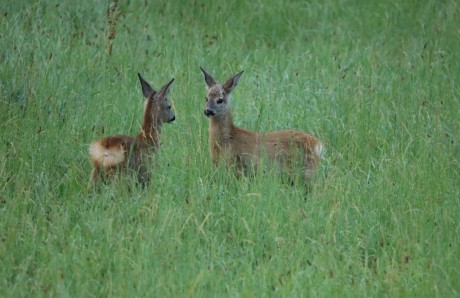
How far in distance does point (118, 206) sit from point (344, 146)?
2.48 m

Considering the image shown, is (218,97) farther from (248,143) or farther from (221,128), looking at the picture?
(248,143)

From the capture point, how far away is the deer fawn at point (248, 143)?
7.98 metres

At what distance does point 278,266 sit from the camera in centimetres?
602

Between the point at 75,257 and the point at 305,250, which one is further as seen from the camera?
the point at 305,250

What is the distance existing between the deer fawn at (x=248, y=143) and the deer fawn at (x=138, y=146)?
448 millimetres

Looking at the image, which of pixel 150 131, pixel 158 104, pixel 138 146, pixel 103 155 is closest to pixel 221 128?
pixel 158 104

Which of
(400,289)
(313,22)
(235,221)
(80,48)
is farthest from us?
(313,22)

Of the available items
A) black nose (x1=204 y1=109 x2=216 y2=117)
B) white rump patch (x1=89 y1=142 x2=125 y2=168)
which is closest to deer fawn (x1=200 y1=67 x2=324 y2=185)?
black nose (x1=204 y1=109 x2=216 y2=117)

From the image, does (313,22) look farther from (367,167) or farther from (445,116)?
(367,167)

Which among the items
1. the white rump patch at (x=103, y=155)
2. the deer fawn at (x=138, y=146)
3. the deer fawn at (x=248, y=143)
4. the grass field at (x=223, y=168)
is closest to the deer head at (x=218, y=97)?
the deer fawn at (x=248, y=143)

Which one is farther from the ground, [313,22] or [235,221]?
[313,22]

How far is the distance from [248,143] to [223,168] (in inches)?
27.7

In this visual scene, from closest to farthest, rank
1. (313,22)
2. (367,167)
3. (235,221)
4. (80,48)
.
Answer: (235,221)
(367,167)
(80,48)
(313,22)

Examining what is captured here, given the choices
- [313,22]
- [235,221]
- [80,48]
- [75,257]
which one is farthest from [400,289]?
[313,22]
